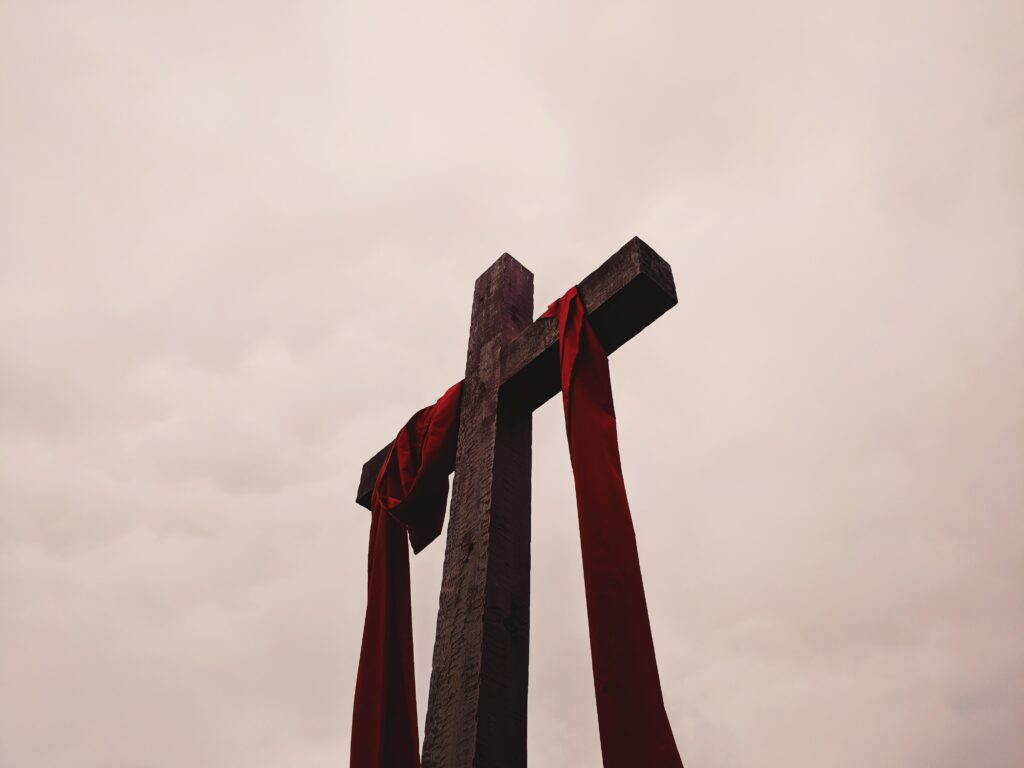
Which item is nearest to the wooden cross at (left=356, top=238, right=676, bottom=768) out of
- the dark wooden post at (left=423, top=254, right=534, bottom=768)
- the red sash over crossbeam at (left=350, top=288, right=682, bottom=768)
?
the dark wooden post at (left=423, top=254, right=534, bottom=768)

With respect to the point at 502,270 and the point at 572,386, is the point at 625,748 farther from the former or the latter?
the point at 502,270

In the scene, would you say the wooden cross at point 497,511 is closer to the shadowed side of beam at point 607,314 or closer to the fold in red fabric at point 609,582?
the shadowed side of beam at point 607,314

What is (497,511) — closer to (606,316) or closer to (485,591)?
(485,591)

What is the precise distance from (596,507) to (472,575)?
19.2 inches

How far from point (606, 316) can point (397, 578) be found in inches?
53.0

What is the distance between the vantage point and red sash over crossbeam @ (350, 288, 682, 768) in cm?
175

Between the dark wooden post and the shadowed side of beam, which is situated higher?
the shadowed side of beam

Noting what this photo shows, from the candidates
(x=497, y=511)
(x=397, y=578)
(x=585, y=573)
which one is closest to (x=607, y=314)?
(x=497, y=511)

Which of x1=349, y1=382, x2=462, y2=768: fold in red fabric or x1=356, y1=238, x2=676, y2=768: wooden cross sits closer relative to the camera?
x1=356, y1=238, x2=676, y2=768: wooden cross

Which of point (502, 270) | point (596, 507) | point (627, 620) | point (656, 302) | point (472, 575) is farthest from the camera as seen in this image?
point (502, 270)

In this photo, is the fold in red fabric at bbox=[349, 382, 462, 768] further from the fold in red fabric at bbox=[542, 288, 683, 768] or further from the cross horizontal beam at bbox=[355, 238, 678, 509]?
the fold in red fabric at bbox=[542, 288, 683, 768]

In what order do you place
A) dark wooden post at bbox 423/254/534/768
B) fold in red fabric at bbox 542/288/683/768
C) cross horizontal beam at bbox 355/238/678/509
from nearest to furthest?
1. fold in red fabric at bbox 542/288/683/768
2. dark wooden post at bbox 423/254/534/768
3. cross horizontal beam at bbox 355/238/678/509

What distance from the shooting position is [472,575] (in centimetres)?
224

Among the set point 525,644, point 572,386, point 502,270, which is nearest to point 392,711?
point 525,644
